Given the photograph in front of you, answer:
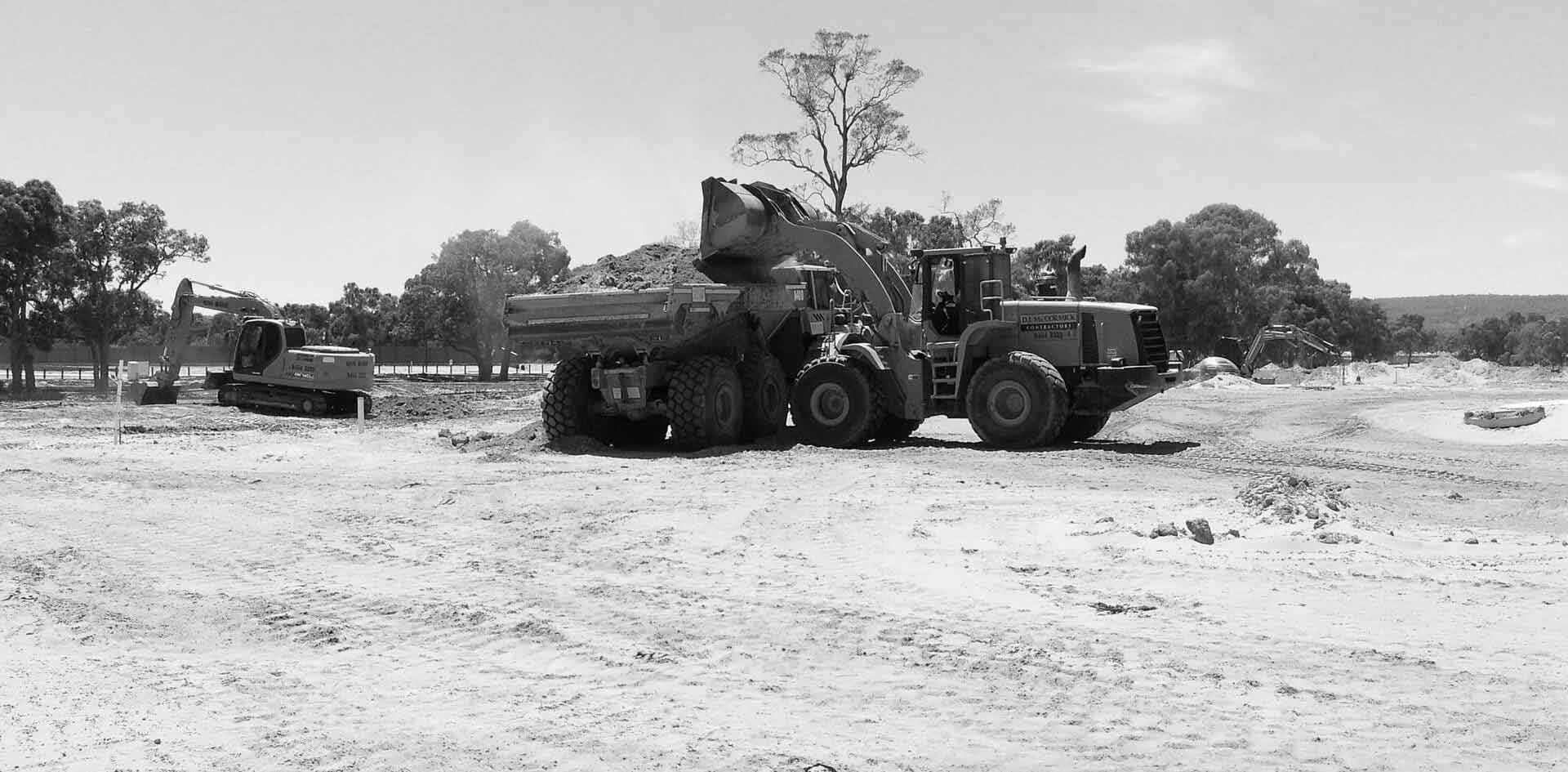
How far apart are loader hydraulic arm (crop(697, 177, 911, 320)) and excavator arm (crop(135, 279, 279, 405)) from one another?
1572 cm

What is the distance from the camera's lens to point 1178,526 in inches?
419

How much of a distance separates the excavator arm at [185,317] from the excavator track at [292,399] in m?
1.30

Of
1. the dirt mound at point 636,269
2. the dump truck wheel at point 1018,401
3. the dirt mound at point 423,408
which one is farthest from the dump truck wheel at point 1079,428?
the dirt mound at point 423,408

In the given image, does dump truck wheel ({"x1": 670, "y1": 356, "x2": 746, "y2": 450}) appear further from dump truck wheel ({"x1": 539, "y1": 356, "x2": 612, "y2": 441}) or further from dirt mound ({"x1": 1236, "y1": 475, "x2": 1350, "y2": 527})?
dirt mound ({"x1": 1236, "y1": 475, "x2": 1350, "y2": 527})

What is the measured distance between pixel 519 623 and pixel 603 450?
38.6ft

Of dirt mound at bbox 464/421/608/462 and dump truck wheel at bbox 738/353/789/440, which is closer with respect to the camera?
dirt mound at bbox 464/421/608/462

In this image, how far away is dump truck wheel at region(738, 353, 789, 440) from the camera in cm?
2033

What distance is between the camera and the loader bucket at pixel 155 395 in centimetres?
3198

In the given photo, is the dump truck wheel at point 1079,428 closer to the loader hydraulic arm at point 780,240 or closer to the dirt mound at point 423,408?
the loader hydraulic arm at point 780,240

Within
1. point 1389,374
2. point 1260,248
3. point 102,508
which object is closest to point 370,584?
point 102,508

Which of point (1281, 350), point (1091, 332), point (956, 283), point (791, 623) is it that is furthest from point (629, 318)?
point (1281, 350)

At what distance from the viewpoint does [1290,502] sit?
36.0 feet

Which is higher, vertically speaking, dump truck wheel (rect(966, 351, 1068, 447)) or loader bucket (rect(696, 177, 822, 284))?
loader bucket (rect(696, 177, 822, 284))

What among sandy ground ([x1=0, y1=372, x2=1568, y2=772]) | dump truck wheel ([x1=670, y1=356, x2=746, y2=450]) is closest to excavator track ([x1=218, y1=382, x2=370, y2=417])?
dump truck wheel ([x1=670, y1=356, x2=746, y2=450])
